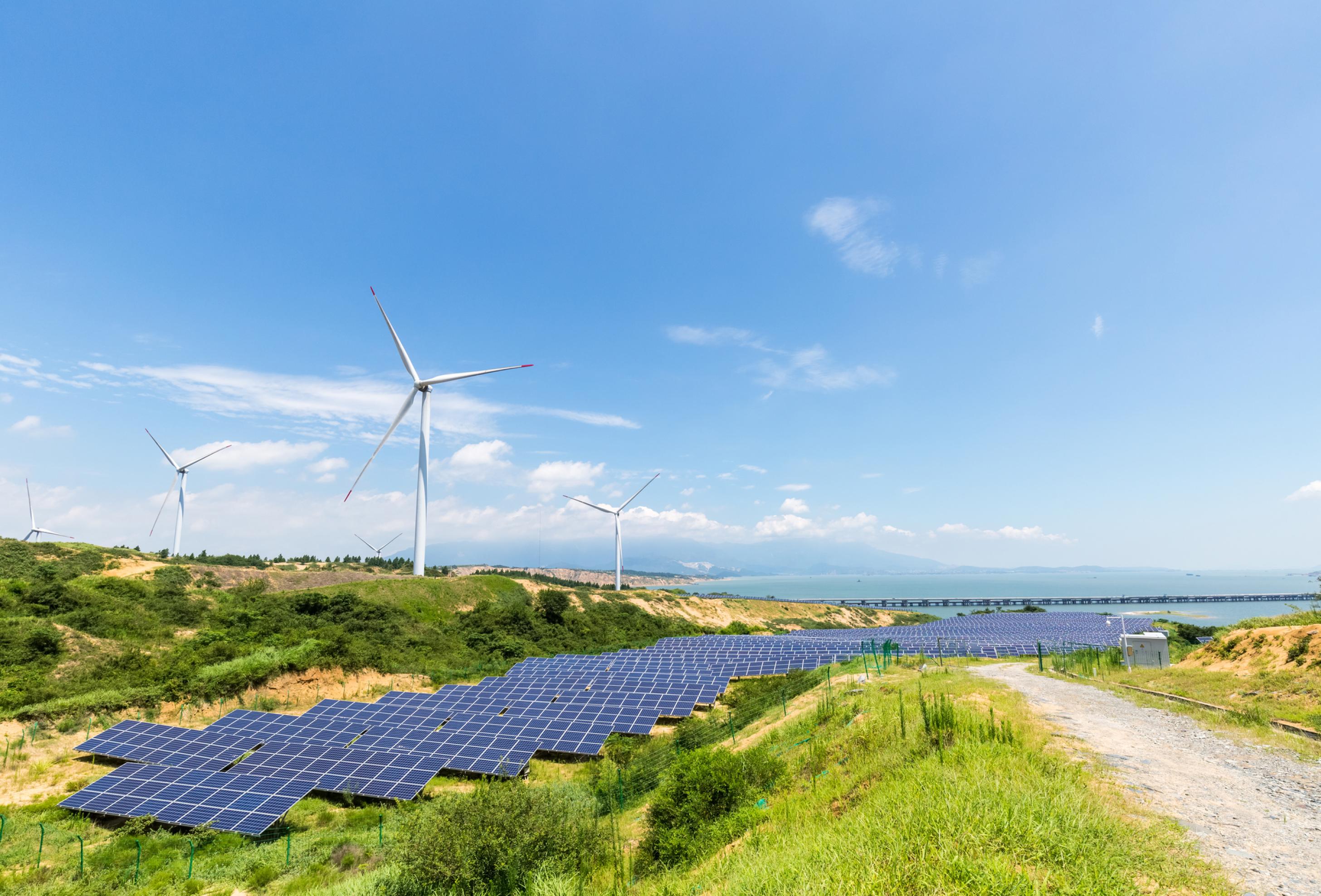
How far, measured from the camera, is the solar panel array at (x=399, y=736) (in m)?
25.8

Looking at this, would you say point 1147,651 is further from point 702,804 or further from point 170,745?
point 170,745

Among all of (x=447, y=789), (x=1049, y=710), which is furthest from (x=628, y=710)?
(x=1049, y=710)

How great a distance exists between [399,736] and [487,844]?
72.6ft

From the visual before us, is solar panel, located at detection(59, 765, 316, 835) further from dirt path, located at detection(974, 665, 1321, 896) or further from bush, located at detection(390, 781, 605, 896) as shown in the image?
dirt path, located at detection(974, 665, 1321, 896)

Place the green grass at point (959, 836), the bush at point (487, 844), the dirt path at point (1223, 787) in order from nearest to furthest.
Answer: the green grass at point (959, 836) → the dirt path at point (1223, 787) → the bush at point (487, 844)

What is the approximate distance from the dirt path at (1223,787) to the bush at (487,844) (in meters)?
15.8

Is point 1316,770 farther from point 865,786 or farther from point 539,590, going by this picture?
point 539,590

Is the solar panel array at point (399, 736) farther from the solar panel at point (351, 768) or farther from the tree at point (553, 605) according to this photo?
the tree at point (553, 605)

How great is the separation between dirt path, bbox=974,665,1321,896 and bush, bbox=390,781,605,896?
15.8 meters

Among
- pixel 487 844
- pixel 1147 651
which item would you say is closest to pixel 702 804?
pixel 487 844

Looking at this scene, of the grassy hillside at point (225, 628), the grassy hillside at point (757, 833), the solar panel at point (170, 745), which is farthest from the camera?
the grassy hillside at point (225, 628)

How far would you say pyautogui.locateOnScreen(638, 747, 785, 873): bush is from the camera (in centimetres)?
1734

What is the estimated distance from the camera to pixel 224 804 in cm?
2497

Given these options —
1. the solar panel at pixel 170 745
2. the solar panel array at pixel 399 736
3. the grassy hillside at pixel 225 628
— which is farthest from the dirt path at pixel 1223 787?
the grassy hillside at pixel 225 628
